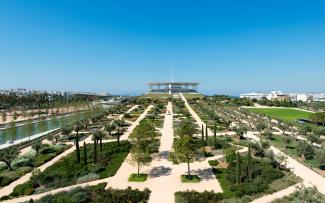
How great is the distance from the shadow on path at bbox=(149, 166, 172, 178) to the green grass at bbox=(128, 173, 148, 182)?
3.20 feet

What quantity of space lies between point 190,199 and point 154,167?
964cm

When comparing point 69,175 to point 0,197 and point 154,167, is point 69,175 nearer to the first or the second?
point 0,197

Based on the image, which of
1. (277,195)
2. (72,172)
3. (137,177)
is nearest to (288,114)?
(277,195)

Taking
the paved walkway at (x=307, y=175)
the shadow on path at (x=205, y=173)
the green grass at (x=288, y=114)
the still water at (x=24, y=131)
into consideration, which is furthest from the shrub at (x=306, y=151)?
the still water at (x=24, y=131)

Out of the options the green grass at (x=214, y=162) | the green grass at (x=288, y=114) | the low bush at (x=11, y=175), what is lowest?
the low bush at (x=11, y=175)

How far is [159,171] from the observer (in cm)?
2806

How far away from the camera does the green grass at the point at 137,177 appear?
83.4 ft

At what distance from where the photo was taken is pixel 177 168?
2900 centimetres

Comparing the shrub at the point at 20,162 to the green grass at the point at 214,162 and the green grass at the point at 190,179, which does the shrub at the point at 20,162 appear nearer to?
the green grass at the point at 190,179

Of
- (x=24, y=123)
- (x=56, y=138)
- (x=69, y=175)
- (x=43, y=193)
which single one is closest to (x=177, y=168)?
(x=69, y=175)

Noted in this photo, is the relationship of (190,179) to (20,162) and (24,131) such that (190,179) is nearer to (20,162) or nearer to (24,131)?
(20,162)

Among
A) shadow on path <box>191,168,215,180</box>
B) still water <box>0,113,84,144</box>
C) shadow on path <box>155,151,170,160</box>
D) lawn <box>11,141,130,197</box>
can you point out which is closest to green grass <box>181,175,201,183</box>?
shadow on path <box>191,168,215,180</box>

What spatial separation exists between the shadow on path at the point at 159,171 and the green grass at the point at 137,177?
975 millimetres

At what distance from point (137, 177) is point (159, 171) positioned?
122 inches
